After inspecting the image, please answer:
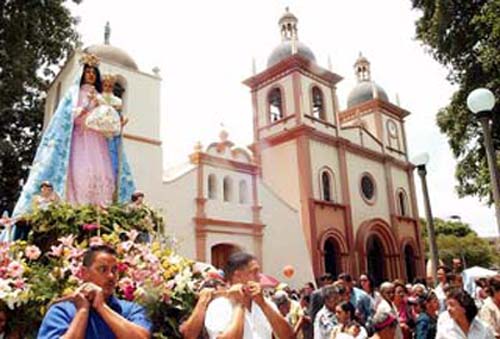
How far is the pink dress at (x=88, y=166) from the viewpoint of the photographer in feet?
19.6

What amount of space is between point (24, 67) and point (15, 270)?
10665 mm

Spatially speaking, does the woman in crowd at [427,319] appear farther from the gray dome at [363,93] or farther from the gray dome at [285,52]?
the gray dome at [363,93]

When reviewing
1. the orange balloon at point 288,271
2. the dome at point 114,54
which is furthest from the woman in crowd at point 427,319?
the dome at point 114,54

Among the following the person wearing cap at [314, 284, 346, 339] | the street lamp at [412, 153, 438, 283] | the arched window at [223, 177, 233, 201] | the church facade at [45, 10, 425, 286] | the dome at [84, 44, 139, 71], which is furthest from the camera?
the arched window at [223, 177, 233, 201]

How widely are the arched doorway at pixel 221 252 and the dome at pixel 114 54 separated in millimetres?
7074

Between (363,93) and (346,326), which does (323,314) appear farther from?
(363,93)

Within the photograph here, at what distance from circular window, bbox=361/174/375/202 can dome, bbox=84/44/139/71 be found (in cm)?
1337

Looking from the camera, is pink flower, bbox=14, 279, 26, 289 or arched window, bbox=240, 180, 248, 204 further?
arched window, bbox=240, 180, 248, 204

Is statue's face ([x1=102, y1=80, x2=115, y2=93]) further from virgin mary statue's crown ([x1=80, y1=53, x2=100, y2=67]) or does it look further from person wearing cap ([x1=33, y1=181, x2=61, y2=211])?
person wearing cap ([x1=33, y1=181, x2=61, y2=211])

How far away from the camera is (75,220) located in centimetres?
468

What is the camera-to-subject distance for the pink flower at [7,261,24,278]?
3.64 m

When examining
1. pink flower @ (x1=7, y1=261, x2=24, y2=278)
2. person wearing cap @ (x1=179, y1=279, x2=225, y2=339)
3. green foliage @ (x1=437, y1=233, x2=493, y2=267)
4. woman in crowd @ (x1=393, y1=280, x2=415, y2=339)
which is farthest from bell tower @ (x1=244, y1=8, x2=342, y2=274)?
green foliage @ (x1=437, y1=233, x2=493, y2=267)

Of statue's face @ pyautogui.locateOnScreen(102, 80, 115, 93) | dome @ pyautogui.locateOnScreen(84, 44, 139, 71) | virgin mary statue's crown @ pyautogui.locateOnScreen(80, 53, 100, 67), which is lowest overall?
statue's face @ pyautogui.locateOnScreen(102, 80, 115, 93)

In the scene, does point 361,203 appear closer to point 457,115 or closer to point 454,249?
point 457,115
